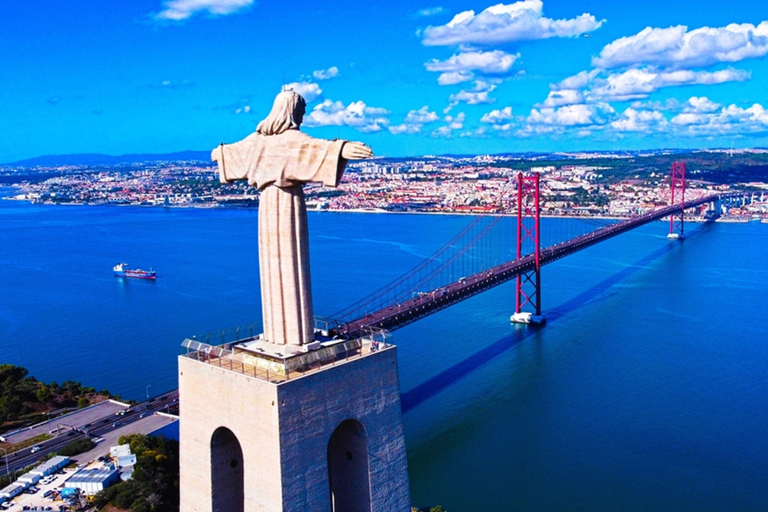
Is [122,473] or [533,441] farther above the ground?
[122,473]

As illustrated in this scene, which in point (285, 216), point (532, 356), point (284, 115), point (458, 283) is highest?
point (284, 115)

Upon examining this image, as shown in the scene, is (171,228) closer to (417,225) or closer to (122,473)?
(417,225)

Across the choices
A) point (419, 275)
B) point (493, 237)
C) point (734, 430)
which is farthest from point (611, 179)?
point (734, 430)

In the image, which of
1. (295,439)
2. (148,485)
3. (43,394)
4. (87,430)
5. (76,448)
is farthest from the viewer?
(43,394)

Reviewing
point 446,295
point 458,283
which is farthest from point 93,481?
point 458,283

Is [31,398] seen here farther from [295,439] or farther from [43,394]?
[295,439]

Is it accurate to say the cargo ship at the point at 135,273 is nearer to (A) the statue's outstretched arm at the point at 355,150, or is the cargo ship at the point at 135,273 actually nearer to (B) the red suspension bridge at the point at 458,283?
(B) the red suspension bridge at the point at 458,283
